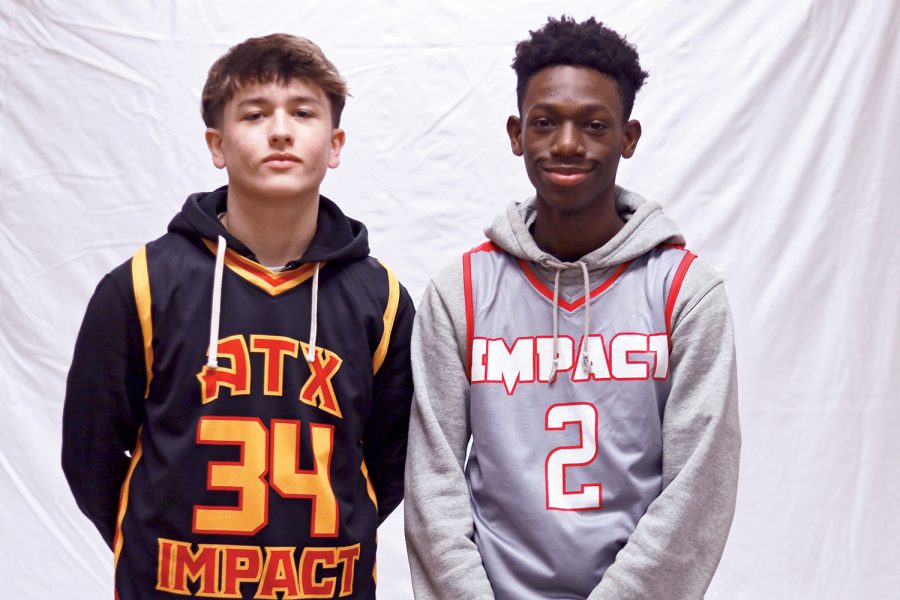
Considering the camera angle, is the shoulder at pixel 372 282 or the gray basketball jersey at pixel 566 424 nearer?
the gray basketball jersey at pixel 566 424

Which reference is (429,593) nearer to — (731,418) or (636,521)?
(636,521)

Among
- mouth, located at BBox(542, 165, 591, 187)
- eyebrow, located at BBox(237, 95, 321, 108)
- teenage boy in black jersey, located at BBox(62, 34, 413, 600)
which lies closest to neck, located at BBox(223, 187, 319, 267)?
teenage boy in black jersey, located at BBox(62, 34, 413, 600)

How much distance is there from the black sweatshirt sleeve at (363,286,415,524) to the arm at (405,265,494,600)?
44 mm

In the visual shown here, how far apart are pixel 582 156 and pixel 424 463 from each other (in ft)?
1.35

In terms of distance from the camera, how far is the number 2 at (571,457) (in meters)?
1.33

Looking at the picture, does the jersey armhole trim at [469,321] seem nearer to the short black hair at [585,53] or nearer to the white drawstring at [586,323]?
the white drawstring at [586,323]

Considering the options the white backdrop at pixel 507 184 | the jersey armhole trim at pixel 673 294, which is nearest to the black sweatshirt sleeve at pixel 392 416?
the jersey armhole trim at pixel 673 294

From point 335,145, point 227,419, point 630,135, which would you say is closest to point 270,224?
point 335,145

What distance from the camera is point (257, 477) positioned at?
136cm

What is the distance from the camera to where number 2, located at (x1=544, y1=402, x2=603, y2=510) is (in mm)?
1331

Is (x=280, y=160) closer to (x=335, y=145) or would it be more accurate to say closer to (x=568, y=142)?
(x=335, y=145)

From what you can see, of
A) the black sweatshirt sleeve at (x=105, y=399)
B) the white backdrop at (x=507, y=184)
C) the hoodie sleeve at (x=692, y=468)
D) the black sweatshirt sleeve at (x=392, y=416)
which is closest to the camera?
the hoodie sleeve at (x=692, y=468)

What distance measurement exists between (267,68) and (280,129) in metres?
0.10

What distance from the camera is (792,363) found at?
7.66 ft
